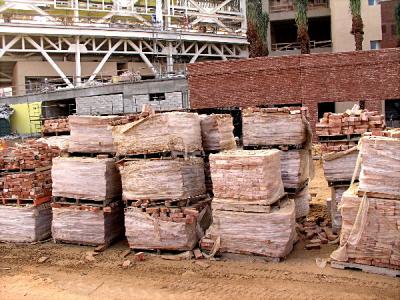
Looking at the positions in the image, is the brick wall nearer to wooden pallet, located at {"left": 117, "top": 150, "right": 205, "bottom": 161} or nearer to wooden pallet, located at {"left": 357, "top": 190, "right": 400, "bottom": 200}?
wooden pallet, located at {"left": 117, "top": 150, "right": 205, "bottom": 161}

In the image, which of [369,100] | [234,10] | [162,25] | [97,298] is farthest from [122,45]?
[97,298]

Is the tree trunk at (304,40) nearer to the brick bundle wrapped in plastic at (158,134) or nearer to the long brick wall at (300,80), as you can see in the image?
the long brick wall at (300,80)

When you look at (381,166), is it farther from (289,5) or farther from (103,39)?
(289,5)

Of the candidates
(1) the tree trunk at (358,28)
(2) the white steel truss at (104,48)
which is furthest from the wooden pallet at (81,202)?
(2) the white steel truss at (104,48)

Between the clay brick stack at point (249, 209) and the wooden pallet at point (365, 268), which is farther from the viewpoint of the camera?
the clay brick stack at point (249, 209)

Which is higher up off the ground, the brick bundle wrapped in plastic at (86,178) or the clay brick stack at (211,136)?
the clay brick stack at (211,136)

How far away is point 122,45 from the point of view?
41094 millimetres

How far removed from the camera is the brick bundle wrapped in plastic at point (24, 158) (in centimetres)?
1112

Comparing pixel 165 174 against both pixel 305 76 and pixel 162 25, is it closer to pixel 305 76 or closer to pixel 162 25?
pixel 305 76

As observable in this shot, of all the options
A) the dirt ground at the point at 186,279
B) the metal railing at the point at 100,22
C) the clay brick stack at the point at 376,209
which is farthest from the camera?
the metal railing at the point at 100,22

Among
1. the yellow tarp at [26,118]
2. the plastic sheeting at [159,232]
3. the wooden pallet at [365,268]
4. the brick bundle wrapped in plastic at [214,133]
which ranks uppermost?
the yellow tarp at [26,118]

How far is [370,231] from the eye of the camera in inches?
305

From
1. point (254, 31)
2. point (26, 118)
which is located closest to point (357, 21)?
point (254, 31)

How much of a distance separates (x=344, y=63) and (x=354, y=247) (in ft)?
60.8
